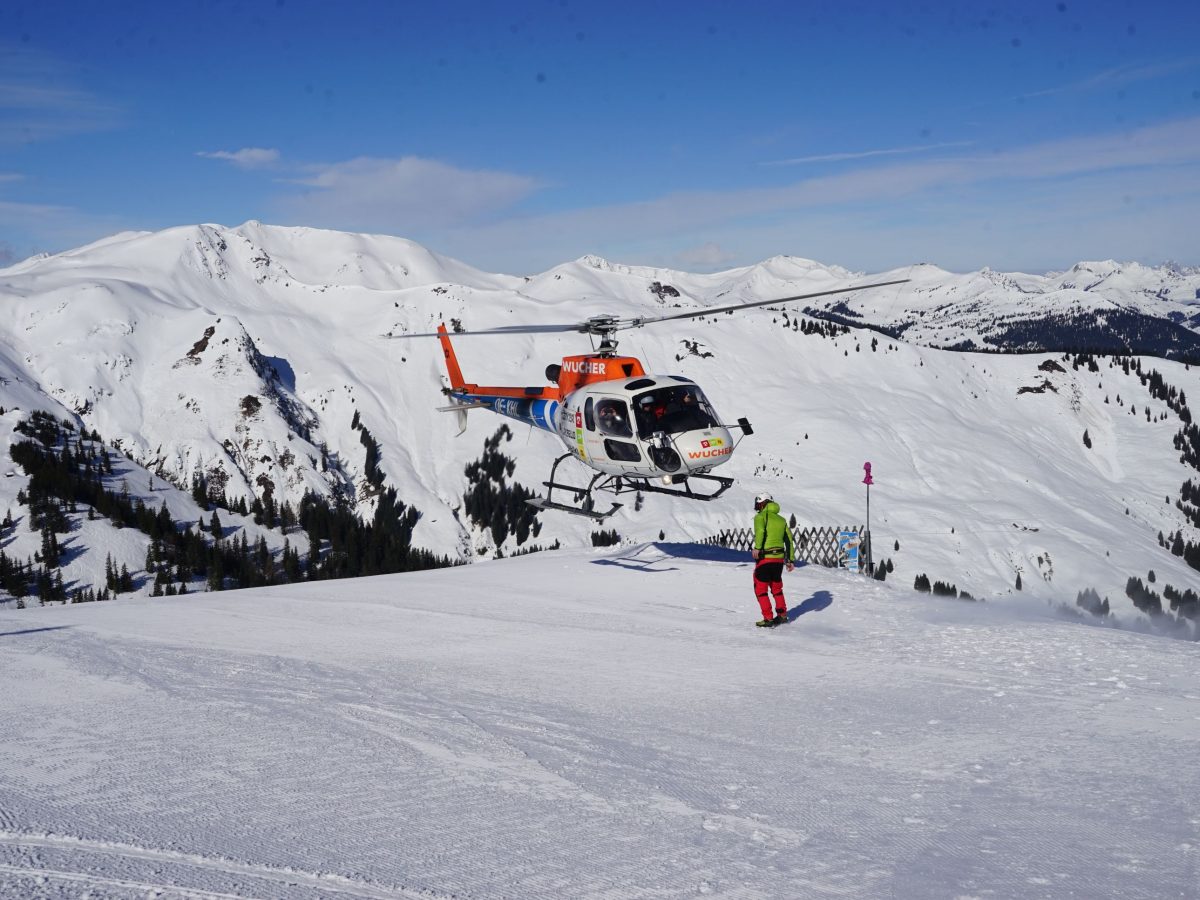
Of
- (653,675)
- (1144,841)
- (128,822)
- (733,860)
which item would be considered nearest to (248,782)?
(128,822)

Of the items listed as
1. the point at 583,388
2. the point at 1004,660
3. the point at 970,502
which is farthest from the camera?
the point at 970,502

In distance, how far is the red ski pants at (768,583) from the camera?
1390 centimetres

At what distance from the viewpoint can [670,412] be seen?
60.0ft

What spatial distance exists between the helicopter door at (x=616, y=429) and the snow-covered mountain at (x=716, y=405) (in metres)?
69.1

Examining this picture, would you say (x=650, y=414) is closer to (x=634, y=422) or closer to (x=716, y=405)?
(x=634, y=422)

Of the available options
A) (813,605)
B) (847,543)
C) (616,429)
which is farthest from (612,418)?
(847,543)

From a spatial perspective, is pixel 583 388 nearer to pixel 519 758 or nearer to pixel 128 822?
pixel 519 758

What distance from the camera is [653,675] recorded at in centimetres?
1065

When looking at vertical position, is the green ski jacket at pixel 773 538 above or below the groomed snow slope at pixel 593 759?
above

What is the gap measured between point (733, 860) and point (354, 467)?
418 ft

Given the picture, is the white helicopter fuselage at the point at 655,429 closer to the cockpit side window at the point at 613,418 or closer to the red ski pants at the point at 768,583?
the cockpit side window at the point at 613,418

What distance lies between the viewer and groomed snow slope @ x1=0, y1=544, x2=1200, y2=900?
4961 millimetres

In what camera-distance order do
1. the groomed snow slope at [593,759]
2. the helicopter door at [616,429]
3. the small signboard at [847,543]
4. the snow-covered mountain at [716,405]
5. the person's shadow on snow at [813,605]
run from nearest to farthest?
the groomed snow slope at [593,759], the person's shadow on snow at [813,605], the helicopter door at [616,429], the small signboard at [847,543], the snow-covered mountain at [716,405]

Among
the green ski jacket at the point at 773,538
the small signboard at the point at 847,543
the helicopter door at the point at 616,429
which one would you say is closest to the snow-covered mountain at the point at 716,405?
the small signboard at the point at 847,543
